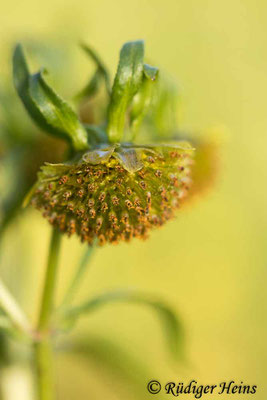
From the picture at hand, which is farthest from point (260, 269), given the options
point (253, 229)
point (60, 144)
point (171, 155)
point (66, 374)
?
point (171, 155)

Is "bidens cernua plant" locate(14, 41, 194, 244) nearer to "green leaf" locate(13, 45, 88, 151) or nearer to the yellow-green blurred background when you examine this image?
"green leaf" locate(13, 45, 88, 151)

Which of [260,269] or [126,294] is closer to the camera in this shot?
[126,294]

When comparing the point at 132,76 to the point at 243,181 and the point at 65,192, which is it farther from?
the point at 243,181

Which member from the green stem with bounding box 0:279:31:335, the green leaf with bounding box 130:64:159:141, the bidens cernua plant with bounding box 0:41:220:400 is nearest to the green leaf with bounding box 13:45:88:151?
the bidens cernua plant with bounding box 0:41:220:400

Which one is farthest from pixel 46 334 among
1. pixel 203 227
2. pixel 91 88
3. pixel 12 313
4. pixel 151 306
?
pixel 203 227

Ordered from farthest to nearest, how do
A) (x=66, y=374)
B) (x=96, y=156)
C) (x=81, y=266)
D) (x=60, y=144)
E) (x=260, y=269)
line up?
(x=260, y=269), (x=66, y=374), (x=60, y=144), (x=81, y=266), (x=96, y=156)

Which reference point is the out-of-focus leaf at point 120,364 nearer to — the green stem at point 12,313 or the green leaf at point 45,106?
the green stem at point 12,313
